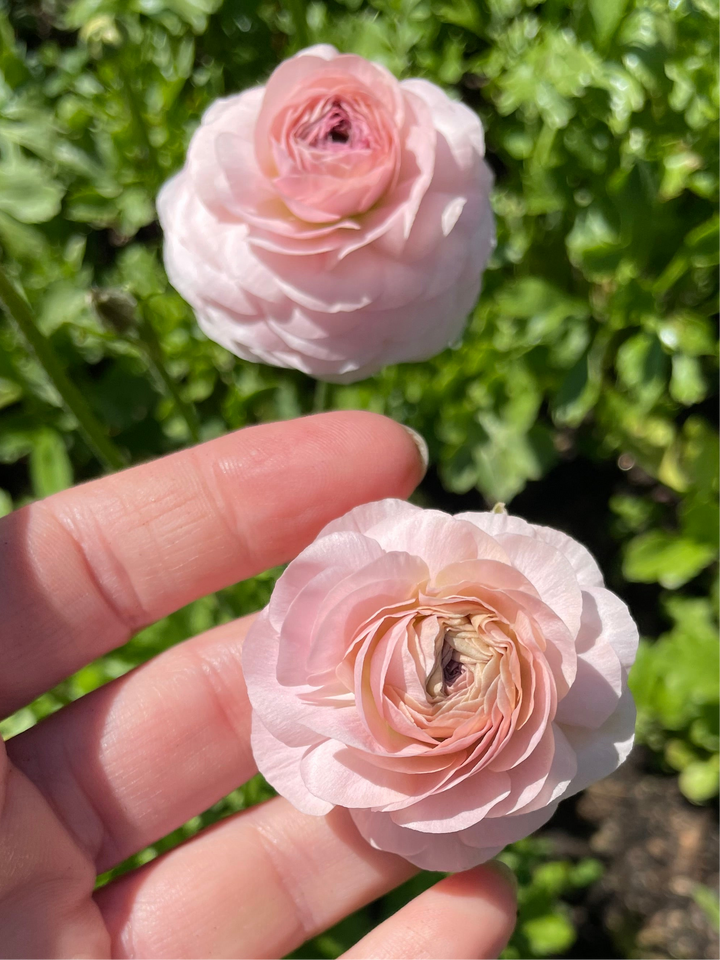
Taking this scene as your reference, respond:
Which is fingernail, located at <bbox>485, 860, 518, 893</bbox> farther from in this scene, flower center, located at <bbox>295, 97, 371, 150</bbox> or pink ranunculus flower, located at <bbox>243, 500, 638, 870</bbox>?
flower center, located at <bbox>295, 97, 371, 150</bbox>

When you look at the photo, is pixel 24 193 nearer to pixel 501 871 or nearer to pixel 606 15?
pixel 606 15

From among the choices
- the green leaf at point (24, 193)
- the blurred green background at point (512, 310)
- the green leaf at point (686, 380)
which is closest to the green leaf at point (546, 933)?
the blurred green background at point (512, 310)

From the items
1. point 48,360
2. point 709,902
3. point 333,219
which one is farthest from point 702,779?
point 48,360

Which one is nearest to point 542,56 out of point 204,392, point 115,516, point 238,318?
point 238,318

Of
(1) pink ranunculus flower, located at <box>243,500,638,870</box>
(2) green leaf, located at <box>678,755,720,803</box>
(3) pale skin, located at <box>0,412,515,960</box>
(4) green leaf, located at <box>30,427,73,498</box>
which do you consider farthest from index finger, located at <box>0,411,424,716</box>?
(2) green leaf, located at <box>678,755,720,803</box>

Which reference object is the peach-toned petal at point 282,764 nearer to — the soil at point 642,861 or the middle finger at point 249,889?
the middle finger at point 249,889

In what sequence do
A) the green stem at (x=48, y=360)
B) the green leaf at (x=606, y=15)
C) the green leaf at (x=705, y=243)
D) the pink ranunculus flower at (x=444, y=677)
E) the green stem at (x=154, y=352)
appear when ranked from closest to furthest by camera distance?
the pink ranunculus flower at (x=444, y=677) → the green stem at (x=48, y=360) → the green stem at (x=154, y=352) → the green leaf at (x=606, y=15) → the green leaf at (x=705, y=243)
